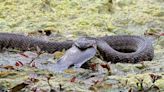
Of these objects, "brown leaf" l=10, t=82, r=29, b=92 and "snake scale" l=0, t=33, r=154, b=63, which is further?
"snake scale" l=0, t=33, r=154, b=63

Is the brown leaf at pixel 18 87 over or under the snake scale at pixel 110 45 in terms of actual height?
over

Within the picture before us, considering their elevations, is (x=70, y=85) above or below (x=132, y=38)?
above

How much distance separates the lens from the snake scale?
219 inches

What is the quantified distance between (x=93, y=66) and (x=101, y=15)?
2.87 meters

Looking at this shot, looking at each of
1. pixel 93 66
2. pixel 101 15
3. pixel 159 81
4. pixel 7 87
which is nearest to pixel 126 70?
pixel 93 66

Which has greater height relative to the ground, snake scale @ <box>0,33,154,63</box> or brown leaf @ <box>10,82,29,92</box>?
brown leaf @ <box>10,82,29,92</box>

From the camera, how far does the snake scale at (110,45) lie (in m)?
5.55

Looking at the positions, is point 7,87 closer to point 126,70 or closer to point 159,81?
point 159,81

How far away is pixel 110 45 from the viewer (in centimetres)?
628

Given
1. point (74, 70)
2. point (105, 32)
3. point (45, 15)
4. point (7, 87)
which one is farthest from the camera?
point (45, 15)

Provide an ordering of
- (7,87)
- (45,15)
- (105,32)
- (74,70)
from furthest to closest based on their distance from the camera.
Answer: (45,15) → (105,32) → (74,70) → (7,87)

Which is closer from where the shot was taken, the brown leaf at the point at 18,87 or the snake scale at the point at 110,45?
the brown leaf at the point at 18,87

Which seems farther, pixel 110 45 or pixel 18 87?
pixel 110 45

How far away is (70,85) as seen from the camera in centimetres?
385
